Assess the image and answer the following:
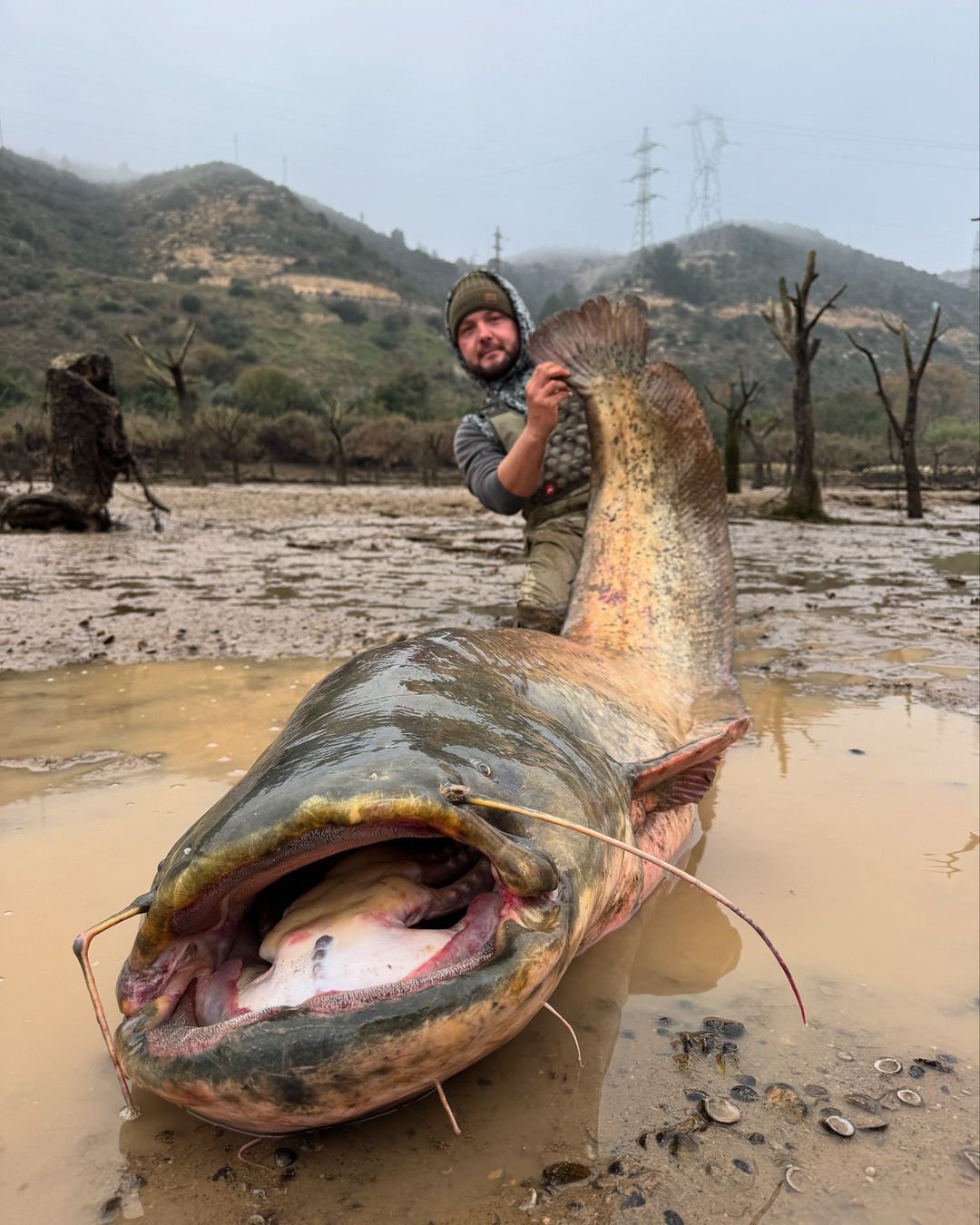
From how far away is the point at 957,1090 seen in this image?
1.10 meters

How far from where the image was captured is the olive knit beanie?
13.3 ft

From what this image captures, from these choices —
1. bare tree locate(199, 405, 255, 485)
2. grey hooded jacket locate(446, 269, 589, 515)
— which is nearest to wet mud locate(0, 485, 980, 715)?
grey hooded jacket locate(446, 269, 589, 515)

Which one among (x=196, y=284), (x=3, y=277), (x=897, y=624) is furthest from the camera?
(x=196, y=284)

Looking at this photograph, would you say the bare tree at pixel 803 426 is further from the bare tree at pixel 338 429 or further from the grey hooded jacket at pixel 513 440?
the bare tree at pixel 338 429

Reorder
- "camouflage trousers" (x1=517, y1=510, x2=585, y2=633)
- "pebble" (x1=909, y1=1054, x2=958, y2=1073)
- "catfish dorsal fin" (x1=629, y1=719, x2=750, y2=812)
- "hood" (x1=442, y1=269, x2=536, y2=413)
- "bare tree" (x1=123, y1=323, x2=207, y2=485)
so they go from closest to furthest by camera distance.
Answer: "pebble" (x1=909, y1=1054, x2=958, y2=1073), "catfish dorsal fin" (x1=629, y1=719, x2=750, y2=812), "camouflage trousers" (x1=517, y1=510, x2=585, y2=633), "hood" (x1=442, y1=269, x2=536, y2=413), "bare tree" (x1=123, y1=323, x2=207, y2=485)

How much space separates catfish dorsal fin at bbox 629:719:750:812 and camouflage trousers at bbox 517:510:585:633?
6.40 ft

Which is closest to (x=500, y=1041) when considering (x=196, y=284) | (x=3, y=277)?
(x=3, y=277)

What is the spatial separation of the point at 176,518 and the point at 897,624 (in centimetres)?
1125

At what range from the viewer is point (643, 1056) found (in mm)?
1160

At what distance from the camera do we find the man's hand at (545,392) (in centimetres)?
288

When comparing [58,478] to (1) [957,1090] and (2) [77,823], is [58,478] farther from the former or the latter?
(1) [957,1090]

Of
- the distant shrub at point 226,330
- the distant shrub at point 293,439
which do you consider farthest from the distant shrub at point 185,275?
the distant shrub at point 293,439

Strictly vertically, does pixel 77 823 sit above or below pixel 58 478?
below

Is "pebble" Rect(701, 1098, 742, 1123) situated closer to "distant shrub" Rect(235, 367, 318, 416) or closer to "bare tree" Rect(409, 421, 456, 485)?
"bare tree" Rect(409, 421, 456, 485)
